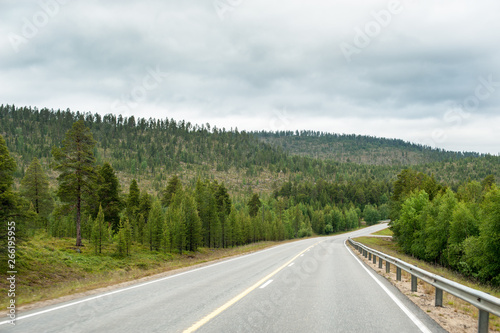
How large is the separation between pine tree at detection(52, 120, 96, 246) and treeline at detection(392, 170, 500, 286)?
3900 centimetres

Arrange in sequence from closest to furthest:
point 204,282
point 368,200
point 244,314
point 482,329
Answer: point 482,329 < point 244,314 < point 204,282 < point 368,200

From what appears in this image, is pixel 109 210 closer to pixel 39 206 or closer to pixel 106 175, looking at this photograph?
pixel 106 175

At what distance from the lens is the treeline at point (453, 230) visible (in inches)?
1187

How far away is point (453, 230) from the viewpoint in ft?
135

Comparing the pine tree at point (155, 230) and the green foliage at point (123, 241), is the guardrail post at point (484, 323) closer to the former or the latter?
the green foliage at point (123, 241)

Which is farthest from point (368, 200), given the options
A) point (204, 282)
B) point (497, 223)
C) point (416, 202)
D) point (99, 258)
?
point (204, 282)

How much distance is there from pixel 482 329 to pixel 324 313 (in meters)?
3.02

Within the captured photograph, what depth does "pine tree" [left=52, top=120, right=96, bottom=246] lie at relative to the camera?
32906mm

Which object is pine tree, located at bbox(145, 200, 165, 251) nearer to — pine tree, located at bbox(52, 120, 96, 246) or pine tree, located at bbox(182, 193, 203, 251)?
pine tree, located at bbox(182, 193, 203, 251)

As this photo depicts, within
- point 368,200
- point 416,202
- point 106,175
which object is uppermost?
point 106,175

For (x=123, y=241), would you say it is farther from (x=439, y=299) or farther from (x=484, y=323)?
(x=484, y=323)

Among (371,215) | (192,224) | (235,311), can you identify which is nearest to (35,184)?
(192,224)

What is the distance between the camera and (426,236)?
166ft

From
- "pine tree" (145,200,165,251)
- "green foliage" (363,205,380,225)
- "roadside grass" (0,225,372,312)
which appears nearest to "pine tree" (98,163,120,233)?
"pine tree" (145,200,165,251)
